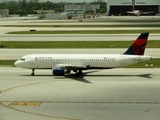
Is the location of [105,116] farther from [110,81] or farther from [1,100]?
[110,81]

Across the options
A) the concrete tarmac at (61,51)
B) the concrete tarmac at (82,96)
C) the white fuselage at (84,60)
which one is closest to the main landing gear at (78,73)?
the concrete tarmac at (82,96)

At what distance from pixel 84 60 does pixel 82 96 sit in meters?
12.5

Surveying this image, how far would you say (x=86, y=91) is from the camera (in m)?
41.6

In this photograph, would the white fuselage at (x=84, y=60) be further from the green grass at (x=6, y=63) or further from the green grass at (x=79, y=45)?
the green grass at (x=79, y=45)

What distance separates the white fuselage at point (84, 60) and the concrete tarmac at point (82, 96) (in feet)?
5.41

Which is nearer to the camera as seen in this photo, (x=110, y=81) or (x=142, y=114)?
(x=142, y=114)

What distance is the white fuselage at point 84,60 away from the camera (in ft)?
167

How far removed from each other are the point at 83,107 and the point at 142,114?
5595 millimetres

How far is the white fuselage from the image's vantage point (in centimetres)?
5075

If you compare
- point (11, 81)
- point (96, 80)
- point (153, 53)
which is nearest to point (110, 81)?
point (96, 80)

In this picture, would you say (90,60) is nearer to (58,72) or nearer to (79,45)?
(58,72)

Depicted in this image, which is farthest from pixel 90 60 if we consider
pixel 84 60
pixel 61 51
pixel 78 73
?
pixel 61 51

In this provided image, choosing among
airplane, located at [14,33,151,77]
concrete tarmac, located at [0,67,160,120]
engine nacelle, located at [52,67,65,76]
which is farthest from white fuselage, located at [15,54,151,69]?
engine nacelle, located at [52,67,65,76]

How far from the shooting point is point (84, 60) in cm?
5109
